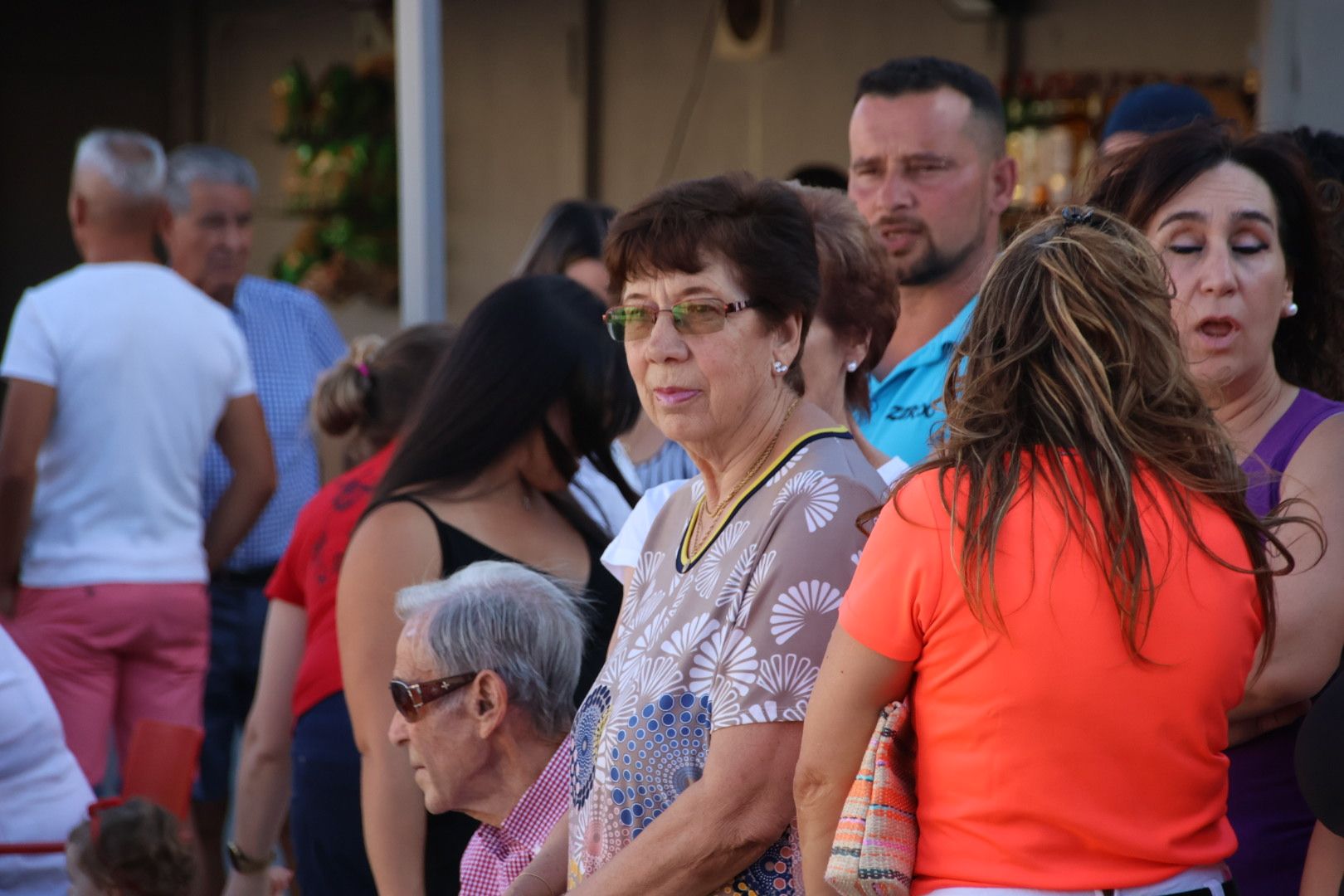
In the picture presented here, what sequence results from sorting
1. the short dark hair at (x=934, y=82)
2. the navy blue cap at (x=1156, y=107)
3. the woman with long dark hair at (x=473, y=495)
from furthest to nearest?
the navy blue cap at (x=1156, y=107), the short dark hair at (x=934, y=82), the woman with long dark hair at (x=473, y=495)

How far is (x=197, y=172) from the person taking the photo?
507cm

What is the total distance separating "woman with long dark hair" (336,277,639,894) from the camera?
2627 millimetres

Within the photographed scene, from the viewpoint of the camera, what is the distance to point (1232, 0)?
546 cm

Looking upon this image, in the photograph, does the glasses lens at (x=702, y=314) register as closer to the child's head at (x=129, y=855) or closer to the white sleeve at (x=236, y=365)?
the child's head at (x=129, y=855)

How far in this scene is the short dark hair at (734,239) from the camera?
2023 millimetres

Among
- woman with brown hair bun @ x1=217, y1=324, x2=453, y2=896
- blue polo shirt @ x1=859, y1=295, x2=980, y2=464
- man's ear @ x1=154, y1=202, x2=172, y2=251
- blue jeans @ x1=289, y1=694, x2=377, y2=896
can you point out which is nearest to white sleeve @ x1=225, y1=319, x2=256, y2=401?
man's ear @ x1=154, y1=202, x2=172, y2=251

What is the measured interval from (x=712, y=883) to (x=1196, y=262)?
1.10 m

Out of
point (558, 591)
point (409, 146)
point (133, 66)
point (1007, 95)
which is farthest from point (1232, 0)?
point (133, 66)

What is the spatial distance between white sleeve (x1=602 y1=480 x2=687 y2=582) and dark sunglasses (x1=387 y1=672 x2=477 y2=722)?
10.8 inches

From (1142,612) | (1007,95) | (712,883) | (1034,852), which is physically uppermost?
(1007,95)

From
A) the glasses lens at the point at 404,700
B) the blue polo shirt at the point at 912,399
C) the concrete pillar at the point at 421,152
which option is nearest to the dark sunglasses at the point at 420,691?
the glasses lens at the point at 404,700

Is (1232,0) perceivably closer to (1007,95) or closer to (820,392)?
(1007,95)

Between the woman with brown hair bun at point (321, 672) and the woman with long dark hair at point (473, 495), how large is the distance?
0.87ft

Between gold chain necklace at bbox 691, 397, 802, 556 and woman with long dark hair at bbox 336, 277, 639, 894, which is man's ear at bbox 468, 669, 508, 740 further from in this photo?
gold chain necklace at bbox 691, 397, 802, 556
